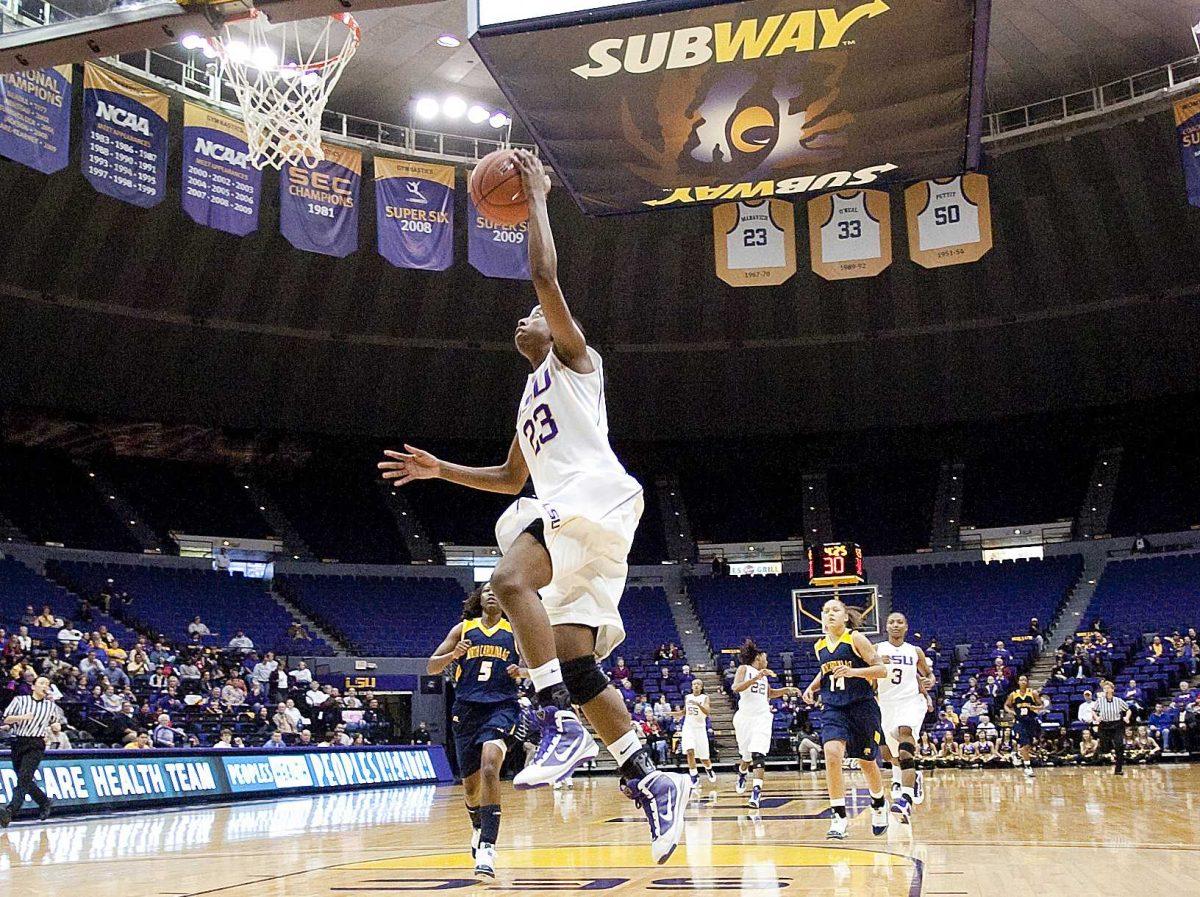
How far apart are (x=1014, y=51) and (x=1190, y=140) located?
12.9ft

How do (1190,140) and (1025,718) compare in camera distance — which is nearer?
(1190,140)

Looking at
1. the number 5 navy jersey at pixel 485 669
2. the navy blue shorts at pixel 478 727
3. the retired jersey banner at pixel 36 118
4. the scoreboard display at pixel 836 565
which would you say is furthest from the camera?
the scoreboard display at pixel 836 565

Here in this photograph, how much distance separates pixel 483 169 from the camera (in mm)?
5363

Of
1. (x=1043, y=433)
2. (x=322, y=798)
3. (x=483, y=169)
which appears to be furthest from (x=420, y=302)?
(x=483, y=169)

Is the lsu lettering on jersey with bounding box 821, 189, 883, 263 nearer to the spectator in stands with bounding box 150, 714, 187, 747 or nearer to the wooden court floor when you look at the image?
the wooden court floor

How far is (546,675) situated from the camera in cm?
458

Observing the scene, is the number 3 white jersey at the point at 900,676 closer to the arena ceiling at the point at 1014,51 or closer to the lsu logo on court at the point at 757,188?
the lsu logo on court at the point at 757,188

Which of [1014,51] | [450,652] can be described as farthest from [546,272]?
[1014,51]

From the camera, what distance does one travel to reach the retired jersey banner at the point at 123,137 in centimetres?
1794


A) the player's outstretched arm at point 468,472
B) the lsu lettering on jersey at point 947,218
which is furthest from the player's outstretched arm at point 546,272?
the lsu lettering on jersey at point 947,218

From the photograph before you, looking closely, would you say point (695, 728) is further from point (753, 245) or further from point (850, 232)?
point (850, 232)

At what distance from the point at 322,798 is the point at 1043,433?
905 inches

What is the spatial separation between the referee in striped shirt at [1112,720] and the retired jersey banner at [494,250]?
1350 centimetres

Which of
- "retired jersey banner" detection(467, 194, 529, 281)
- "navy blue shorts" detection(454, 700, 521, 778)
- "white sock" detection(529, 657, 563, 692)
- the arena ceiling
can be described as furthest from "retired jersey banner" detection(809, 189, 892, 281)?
"white sock" detection(529, 657, 563, 692)
